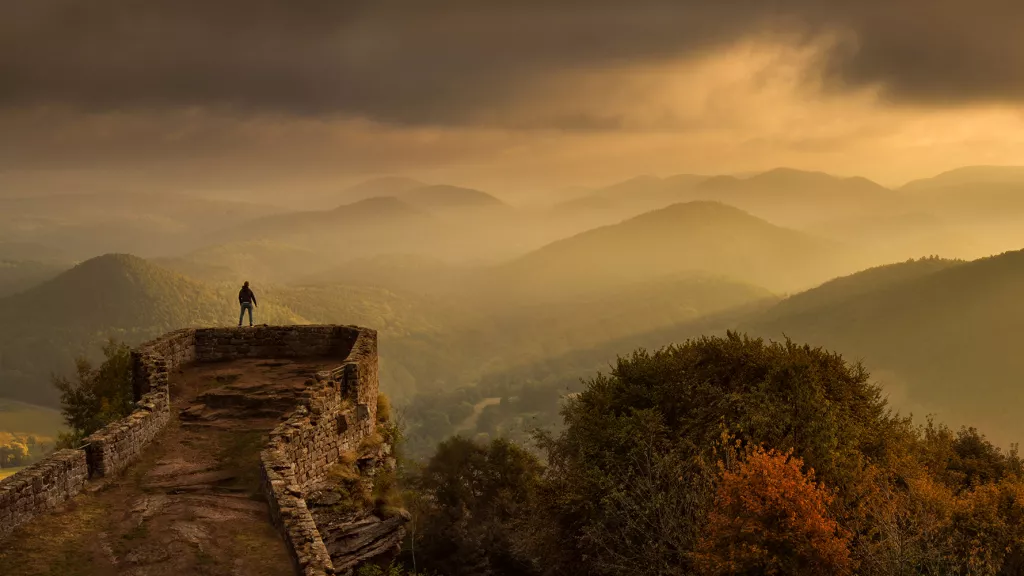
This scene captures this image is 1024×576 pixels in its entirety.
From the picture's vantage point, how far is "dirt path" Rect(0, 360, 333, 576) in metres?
15.4

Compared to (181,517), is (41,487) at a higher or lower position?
higher

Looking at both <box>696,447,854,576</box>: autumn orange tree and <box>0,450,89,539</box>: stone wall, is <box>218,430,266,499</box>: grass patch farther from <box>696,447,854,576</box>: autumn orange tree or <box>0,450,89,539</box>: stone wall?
<box>696,447,854,576</box>: autumn orange tree

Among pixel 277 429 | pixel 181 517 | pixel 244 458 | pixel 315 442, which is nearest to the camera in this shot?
pixel 181 517

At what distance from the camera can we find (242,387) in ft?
91.8

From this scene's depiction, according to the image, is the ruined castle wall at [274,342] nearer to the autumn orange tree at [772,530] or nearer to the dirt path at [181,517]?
the dirt path at [181,517]

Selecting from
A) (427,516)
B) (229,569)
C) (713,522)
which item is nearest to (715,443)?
(713,522)

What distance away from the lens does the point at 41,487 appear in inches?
683

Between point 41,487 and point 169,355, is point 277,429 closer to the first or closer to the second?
point 41,487

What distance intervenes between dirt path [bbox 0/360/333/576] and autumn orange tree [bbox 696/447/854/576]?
47.6 feet

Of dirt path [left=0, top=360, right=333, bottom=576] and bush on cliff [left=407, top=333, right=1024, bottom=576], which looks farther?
bush on cliff [left=407, top=333, right=1024, bottom=576]

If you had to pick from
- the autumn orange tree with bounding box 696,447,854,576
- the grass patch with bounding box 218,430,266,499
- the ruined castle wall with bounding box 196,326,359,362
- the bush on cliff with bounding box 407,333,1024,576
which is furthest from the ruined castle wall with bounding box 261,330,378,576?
the autumn orange tree with bounding box 696,447,854,576

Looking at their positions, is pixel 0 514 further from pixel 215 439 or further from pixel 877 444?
pixel 877 444

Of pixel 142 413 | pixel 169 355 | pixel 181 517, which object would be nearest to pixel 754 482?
pixel 181 517

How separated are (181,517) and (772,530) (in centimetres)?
1785
